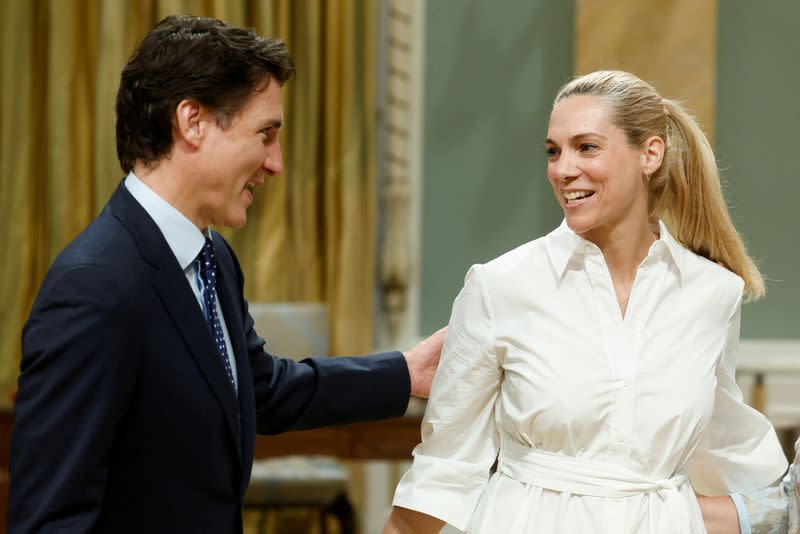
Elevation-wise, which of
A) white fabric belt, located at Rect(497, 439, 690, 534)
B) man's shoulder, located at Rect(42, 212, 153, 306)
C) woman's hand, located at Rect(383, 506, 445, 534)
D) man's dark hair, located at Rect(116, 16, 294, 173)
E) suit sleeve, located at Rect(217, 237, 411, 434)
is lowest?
woman's hand, located at Rect(383, 506, 445, 534)

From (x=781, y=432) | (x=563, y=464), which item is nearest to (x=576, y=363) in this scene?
(x=563, y=464)

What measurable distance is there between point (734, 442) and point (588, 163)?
59cm

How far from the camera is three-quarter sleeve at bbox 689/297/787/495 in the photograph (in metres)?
2.03

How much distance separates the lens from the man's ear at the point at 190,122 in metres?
1.75

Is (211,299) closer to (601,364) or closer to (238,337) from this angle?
(238,337)

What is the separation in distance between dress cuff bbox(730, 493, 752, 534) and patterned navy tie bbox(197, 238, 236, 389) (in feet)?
3.04

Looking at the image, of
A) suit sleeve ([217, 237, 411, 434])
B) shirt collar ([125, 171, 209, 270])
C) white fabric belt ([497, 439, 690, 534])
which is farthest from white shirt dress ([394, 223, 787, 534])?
shirt collar ([125, 171, 209, 270])

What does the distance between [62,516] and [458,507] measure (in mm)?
705

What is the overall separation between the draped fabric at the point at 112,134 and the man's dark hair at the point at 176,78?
326 cm

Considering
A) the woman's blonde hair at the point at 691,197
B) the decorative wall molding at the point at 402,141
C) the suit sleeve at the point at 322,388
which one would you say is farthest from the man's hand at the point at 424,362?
the decorative wall molding at the point at 402,141

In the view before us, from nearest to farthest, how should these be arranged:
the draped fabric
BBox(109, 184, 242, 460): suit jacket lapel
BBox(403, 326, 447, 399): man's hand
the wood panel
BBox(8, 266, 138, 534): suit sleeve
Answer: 1. BBox(8, 266, 138, 534): suit sleeve
2. BBox(109, 184, 242, 460): suit jacket lapel
3. BBox(403, 326, 447, 399): man's hand
4. the wood panel
5. the draped fabric

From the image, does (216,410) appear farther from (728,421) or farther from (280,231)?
(280,231)

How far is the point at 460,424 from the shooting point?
1952 mm

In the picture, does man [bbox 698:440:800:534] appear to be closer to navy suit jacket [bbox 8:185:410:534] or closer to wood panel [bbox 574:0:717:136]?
navy suit jacket [bbox 8:185:410:534]
